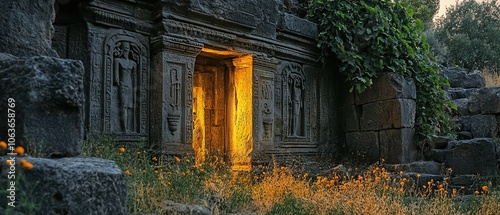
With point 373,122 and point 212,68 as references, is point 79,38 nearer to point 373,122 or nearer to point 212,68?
point 212,68

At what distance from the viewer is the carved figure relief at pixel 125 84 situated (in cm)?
698

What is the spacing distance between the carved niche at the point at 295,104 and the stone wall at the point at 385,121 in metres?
1.06

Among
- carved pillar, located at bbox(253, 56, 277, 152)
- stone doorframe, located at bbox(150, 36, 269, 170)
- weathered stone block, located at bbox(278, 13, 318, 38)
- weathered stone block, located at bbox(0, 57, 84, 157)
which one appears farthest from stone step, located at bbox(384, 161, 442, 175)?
weathered stone block, located at bbox(0, 57, 84, 157)

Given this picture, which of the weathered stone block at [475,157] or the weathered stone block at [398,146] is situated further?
the weathered stone block at [398,146]

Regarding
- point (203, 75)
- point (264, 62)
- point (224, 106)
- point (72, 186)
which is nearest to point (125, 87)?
point (203, 75)

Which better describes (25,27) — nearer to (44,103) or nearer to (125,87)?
(44,103)

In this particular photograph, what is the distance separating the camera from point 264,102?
8.80 meters

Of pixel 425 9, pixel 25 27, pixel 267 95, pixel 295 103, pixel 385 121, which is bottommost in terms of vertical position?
pixel 385 121

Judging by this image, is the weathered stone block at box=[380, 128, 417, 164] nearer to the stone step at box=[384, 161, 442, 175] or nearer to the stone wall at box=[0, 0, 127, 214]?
the stone step at box=[384, 161, 442, 175]

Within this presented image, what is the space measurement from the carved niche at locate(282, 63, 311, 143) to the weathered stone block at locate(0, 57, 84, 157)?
6544mm

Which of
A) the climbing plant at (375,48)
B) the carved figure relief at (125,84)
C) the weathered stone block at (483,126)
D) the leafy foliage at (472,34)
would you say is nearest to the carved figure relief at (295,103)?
the climbing plant at (375,48)

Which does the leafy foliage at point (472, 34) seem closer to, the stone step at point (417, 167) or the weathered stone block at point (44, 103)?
the stone step at point (417, 167)

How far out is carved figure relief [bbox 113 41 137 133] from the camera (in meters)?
6.98

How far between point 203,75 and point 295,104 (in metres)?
1.83
